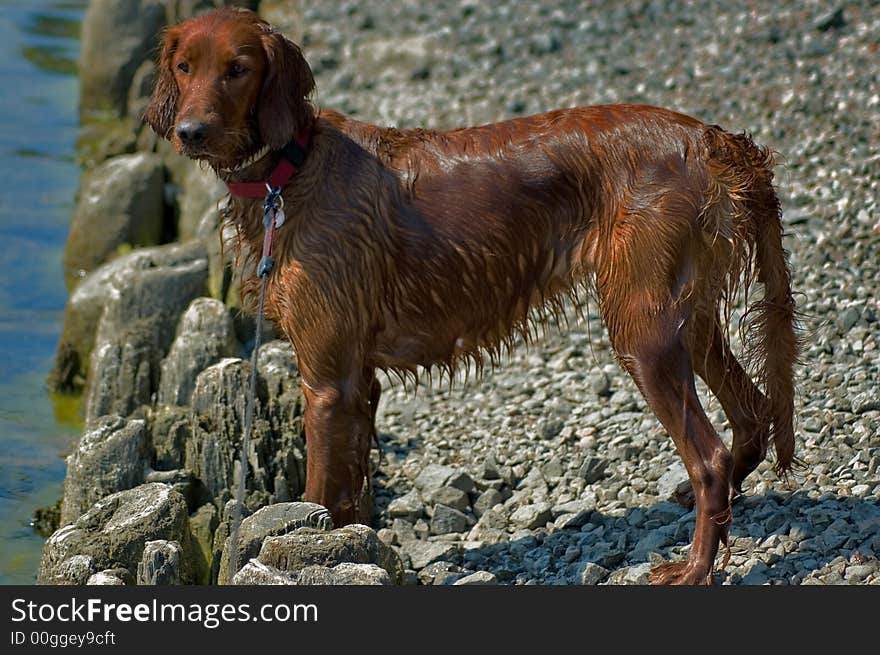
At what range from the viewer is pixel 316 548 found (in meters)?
5.08

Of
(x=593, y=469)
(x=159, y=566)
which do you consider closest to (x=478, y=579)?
(x=593, y=469)

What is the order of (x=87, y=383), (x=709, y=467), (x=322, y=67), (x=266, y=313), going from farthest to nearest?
(x=322, y=67) < (x=87, y=383) < (x=266, y=313) < (x=709, y=467)

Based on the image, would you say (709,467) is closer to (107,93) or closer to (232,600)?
(232,600)

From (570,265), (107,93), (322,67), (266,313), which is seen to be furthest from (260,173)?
(107,93)

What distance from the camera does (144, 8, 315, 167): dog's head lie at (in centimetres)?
548

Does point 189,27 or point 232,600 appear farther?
point 189,27

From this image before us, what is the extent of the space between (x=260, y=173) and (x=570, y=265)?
1.36m

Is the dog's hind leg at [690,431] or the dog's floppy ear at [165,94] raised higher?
the dog's floppy ear at [165,94]

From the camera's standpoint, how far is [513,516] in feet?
22.0

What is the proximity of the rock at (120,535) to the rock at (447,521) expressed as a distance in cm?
134

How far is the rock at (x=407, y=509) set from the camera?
6883 millimetres

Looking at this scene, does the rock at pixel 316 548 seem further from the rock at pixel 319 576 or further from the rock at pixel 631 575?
the rock at pixel 631 575

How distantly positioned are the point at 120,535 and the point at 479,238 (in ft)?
6.25

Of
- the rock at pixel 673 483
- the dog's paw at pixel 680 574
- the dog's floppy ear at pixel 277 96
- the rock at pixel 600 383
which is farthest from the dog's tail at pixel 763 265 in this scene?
the dog's floppy ear at pixel 277 96
